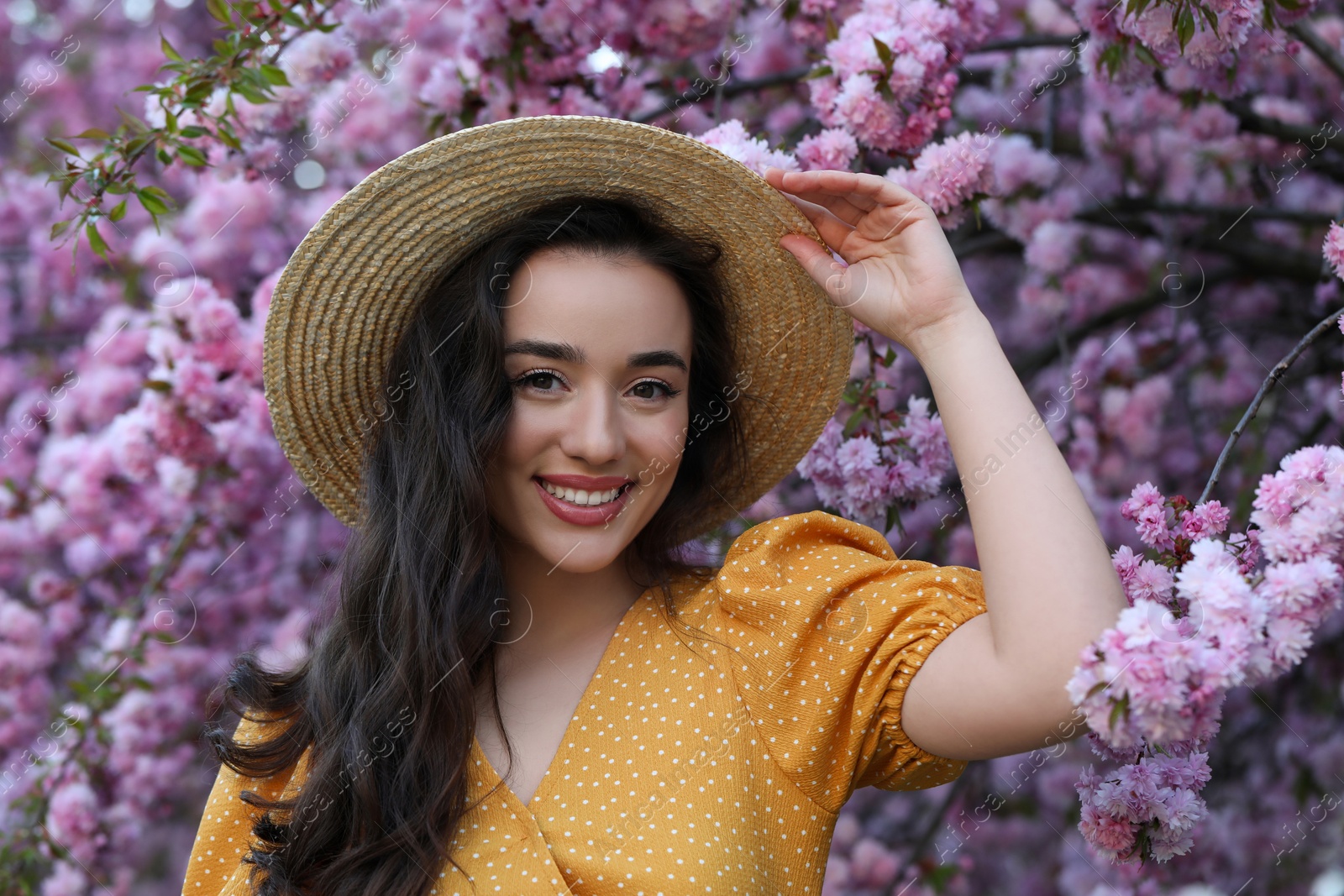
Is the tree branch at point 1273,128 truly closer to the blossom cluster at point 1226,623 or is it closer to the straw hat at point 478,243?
the straw hat at point 478,243

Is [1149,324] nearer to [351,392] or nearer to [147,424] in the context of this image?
[351,392]

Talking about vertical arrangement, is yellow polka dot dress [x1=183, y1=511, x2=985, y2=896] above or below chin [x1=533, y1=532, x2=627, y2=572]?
below

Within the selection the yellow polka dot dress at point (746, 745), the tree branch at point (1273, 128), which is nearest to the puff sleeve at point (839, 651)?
the yellow polka dot dress at point (746, 745)

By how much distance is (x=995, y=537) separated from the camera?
1.13 metres

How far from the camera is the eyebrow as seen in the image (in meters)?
1.34

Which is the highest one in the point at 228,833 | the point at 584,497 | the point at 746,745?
the point at 584,497

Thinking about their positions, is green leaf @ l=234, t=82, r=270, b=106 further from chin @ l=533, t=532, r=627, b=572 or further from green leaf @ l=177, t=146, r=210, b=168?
chin @ l=533, t=532, r=627, b=572

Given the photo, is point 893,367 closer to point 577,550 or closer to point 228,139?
point 577,550

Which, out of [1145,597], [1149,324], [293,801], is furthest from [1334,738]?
[293,801]

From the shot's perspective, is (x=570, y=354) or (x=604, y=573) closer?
(x=570, y=354)

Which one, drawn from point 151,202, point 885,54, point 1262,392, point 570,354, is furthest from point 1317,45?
point 151,202

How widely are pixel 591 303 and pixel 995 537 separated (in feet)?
1.82

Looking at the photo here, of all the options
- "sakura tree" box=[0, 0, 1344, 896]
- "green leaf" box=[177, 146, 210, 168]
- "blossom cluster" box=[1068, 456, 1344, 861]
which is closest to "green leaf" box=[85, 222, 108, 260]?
"sakura tree" box=[0, 0, 1344, 896]

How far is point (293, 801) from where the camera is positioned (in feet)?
4.54
